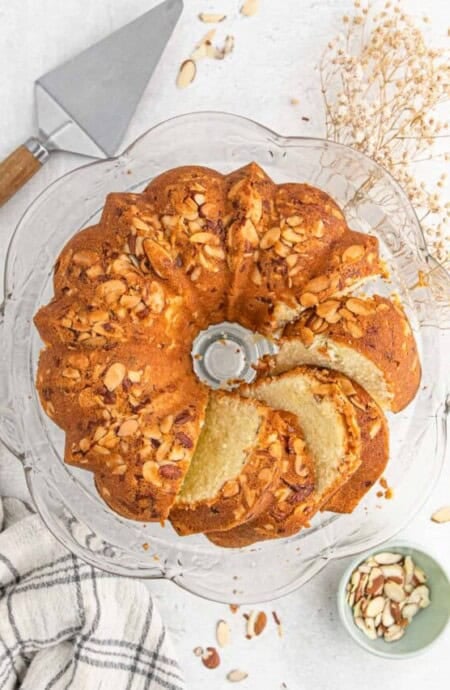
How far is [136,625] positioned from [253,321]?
2.40ft

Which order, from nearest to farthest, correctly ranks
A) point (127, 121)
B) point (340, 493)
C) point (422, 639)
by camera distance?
point (340, 493) → point (127, 121) → point (422, 639)

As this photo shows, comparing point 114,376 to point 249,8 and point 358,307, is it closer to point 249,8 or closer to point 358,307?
point 358,307

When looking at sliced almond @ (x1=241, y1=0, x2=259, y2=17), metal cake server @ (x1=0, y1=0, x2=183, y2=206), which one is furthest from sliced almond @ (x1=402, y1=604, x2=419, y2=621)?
sliced almond @ (x1=241, y1=0, x2=259, y2=17)

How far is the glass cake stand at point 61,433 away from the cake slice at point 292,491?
264 millimetres

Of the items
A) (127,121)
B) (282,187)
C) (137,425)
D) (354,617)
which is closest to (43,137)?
(127,121)

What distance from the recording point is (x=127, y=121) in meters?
1.75

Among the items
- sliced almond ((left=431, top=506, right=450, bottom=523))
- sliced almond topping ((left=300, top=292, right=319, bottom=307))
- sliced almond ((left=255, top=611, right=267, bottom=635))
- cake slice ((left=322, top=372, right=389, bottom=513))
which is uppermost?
sliced almond topping ((left=300, top=292, right=319, bottom=307))

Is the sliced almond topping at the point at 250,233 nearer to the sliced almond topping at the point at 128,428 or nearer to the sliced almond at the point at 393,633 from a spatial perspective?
the sliced almond topping at the point at 128,428

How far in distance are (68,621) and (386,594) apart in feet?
2.25

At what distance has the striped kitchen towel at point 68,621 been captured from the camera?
1.79 metres

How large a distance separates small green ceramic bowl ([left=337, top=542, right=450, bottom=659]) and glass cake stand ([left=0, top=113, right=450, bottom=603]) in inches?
6.3

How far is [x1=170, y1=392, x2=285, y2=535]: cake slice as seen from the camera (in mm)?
1396

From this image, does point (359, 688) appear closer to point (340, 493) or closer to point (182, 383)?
point (340, 493)

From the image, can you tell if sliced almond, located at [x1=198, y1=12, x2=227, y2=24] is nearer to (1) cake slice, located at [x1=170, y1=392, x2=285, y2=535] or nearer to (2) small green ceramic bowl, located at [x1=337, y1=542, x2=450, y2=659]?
(1) cake slice, located at [x1=170, y1=392, x2=285, y2=535]
